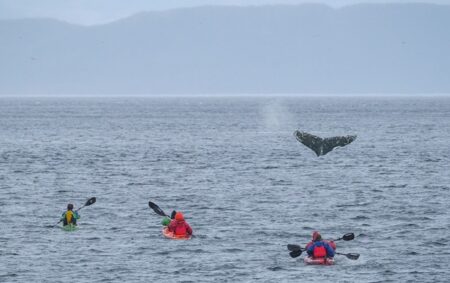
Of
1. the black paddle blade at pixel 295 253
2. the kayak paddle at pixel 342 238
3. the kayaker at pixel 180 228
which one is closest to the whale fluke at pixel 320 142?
the kayaker at pixel 180 228

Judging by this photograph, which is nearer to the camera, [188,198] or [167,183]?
[188,198]

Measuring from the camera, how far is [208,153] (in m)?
107

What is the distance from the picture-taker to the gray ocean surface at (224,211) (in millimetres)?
42781

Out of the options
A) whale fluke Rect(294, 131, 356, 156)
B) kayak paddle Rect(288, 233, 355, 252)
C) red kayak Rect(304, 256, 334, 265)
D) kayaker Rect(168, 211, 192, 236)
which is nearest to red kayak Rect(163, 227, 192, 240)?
kayaker Rect(168, 211, 192, 236)

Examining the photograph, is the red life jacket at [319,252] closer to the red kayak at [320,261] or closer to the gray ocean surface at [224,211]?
the red kayak at [320,261]

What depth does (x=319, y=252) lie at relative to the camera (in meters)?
43.3

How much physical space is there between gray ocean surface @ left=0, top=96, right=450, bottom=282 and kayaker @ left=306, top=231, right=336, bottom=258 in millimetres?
542

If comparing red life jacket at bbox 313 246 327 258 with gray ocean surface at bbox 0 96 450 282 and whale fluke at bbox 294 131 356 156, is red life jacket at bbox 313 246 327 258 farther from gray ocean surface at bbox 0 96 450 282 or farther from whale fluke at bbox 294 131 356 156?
whale fluke at bbox 294 131 356 156

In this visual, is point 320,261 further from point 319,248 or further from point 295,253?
point 295,253

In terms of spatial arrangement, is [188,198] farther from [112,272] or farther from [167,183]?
[112,272]

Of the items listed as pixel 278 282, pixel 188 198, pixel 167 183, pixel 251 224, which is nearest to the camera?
pixel 278 282

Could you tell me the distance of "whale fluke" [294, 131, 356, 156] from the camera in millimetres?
78188

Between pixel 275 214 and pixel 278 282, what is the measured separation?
17.4 m

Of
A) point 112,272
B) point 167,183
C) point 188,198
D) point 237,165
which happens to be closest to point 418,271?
point 112,272
